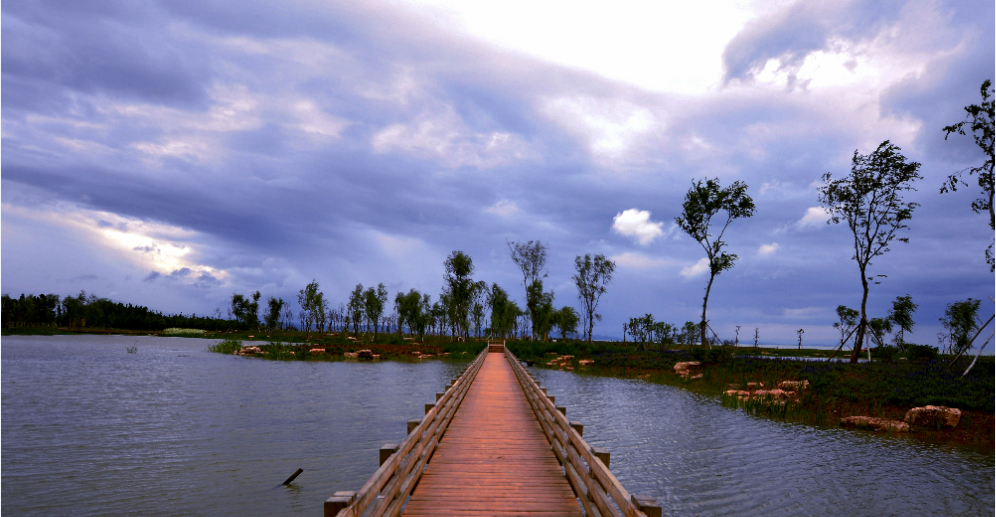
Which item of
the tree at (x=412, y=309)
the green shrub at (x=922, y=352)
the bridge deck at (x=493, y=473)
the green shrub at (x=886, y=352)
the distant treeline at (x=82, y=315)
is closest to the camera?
the bridge deck at (x=493, y=473)

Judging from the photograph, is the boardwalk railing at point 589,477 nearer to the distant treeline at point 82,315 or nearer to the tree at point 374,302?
the tree at point 374,302

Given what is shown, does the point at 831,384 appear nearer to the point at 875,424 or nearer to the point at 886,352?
the point at 875,424

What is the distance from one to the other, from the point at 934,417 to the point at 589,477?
15070 millimetres

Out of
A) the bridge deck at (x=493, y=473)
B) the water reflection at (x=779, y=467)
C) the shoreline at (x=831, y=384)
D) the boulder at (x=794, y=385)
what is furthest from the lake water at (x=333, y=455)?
the boulder at (x=794, y=385)

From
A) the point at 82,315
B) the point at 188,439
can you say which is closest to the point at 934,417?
the point at 188,439

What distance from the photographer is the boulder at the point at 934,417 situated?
14828 mm

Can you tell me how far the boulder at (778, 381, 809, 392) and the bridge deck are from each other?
13.4 m

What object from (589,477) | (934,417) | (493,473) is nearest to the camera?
(589,477)

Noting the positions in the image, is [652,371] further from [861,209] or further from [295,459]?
[295,459]

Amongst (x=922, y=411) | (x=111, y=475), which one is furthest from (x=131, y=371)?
(x=922, y=411)

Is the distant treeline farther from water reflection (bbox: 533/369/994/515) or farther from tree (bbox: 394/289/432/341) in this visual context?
water reflection (bbox: 533/369/994/515)

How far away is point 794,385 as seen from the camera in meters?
20.9

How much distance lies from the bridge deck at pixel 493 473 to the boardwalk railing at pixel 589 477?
0.77ft

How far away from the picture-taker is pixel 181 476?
34.2 ft
